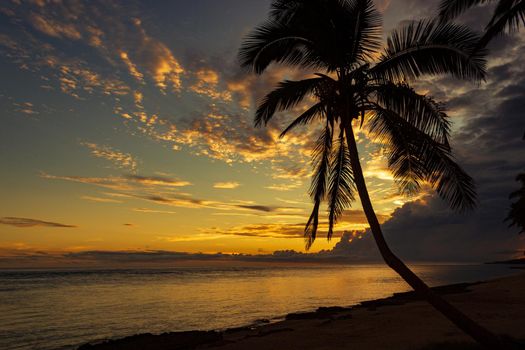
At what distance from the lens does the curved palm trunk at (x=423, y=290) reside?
23.1 feet

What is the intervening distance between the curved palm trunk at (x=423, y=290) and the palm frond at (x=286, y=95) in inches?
70.6

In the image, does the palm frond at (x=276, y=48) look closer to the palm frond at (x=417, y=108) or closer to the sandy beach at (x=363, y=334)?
the palm frond at (x=417, y=108)

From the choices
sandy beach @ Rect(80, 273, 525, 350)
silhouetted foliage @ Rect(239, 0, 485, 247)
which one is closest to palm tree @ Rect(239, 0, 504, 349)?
silhouetted foliage @ Rect(239, 0, 485, 247)

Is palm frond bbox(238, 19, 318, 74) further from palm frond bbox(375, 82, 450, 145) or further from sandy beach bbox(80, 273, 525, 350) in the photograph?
sandy beach bbox(80, 273, 525, 350)

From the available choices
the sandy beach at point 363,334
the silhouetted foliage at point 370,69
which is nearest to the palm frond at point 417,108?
the silhouetted foliage at point 370,69

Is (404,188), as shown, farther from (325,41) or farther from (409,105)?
(325,41)

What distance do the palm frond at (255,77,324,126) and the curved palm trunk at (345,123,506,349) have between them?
70.6 inches

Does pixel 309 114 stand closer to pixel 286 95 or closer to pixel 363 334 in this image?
pixel 286 95

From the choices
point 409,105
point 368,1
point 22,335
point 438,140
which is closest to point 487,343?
point 438,140

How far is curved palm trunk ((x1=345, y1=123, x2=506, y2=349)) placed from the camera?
703 centimetres

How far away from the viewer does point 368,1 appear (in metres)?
10.1

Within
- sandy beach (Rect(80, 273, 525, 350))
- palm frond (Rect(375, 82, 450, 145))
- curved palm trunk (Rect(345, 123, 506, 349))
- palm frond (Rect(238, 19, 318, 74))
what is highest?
palm frond (Rect(238, 19, 318, 74))

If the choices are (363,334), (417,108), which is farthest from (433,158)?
(363,334)

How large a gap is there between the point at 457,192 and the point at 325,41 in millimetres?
4692
